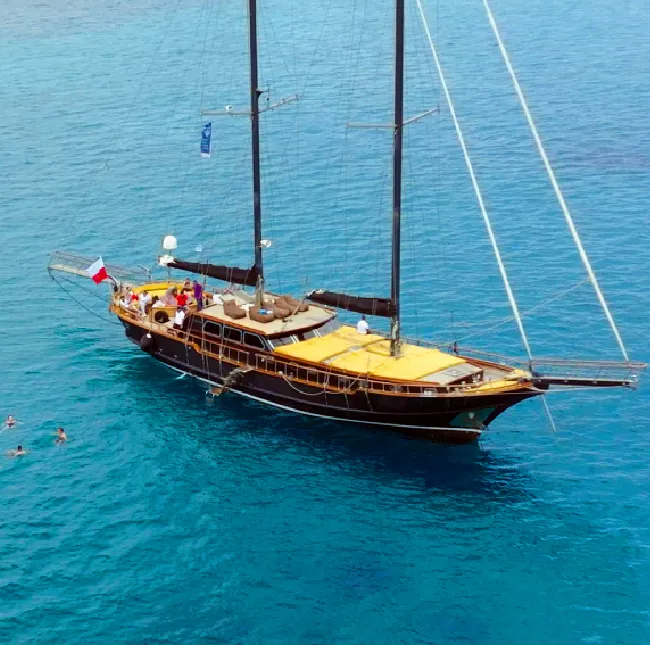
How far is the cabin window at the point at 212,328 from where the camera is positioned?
76.8 metres

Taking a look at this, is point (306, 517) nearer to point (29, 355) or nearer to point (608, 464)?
point (608, 464)

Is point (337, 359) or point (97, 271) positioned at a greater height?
point (97, 271)

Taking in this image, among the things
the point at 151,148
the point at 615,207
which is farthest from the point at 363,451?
the point at 151,148

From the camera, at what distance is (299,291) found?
297 ft

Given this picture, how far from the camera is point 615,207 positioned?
334ft

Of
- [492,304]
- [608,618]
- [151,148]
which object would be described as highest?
[151,148]

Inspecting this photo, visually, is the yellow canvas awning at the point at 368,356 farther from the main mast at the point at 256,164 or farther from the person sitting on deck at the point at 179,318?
the person sitting on deck at the point at 179,318

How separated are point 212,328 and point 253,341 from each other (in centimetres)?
373

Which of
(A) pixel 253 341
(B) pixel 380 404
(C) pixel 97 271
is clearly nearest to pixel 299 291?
(A) pixel 253 341

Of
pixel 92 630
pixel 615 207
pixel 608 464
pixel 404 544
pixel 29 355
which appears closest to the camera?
pixel 92 630

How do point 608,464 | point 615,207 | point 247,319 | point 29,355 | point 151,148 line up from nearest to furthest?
1. point 608,464
2. point 247,319
3. point 29,355
4. point 615,207
5. point 151,148

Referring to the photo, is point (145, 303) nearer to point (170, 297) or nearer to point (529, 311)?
point (170, 297)

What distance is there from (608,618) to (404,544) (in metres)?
10.9

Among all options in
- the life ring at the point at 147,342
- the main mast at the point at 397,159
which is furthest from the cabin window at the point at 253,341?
the main mast at the point at 397,159
